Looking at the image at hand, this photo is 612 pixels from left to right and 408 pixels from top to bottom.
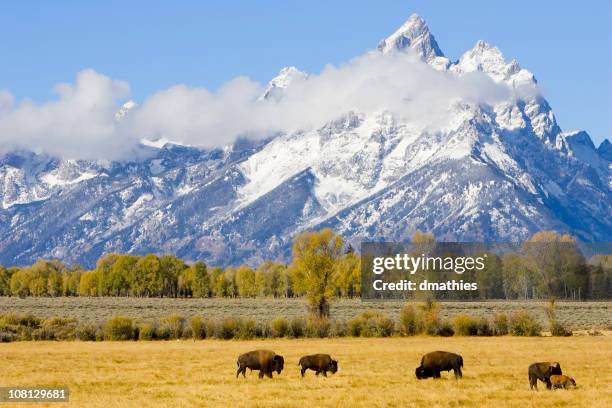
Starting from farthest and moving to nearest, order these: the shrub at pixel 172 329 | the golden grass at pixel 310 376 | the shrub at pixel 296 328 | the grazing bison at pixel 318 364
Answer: the shrub at pixel 296 328 → the shrub at pixel 172 329 → the grazing bison at pixel 318 364 → the golden grass at pixel 310 376

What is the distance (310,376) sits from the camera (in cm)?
3922

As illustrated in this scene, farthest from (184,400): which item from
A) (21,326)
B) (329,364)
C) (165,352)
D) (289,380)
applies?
(21,326)

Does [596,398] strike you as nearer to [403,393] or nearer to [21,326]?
[403,393]

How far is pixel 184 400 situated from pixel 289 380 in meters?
7.01

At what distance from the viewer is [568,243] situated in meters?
100

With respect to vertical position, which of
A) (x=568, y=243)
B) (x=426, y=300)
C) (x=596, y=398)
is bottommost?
(x=596, y=398)

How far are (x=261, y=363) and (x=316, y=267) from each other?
4845 cm

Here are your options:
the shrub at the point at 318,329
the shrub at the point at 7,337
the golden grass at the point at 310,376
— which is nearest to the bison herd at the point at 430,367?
the golden grass at the point at 310,376

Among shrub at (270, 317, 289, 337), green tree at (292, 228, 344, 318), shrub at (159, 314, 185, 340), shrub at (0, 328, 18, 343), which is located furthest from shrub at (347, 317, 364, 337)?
shrub at (0, 328, 18, 343)

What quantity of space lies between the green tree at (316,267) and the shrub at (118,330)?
20022mm

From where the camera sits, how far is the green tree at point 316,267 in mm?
85062

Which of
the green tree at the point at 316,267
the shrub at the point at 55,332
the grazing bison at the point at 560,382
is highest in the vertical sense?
the green tree at the point at 316,267

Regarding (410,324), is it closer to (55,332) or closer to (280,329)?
(280,329)

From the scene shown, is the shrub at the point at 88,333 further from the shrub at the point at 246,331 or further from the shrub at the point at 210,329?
the shrub at the point at 246,331
